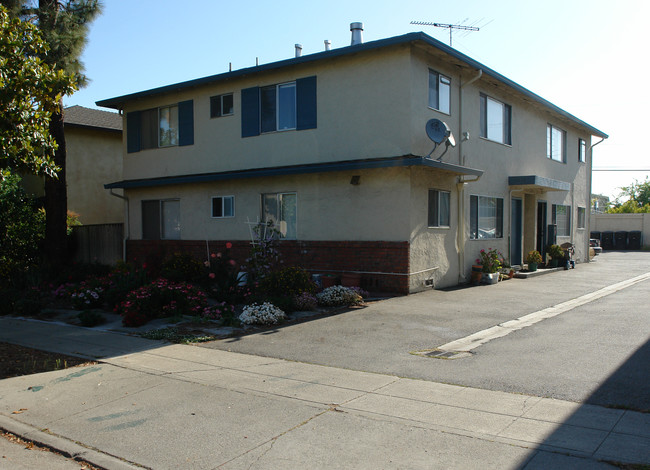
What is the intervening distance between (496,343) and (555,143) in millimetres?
16000

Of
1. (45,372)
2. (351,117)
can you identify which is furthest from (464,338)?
(351,117)

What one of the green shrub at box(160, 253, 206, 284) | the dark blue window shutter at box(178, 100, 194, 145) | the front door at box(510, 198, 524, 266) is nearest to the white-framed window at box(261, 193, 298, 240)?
the green shrub at box(160, 253, 206, 284)

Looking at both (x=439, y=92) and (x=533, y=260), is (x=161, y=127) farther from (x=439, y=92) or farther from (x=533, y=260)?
(x=533, y=260)

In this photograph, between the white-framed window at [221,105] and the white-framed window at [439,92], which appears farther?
the white-framed window at [221,105]

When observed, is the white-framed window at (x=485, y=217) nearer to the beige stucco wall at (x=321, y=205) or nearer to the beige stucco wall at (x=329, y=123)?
the beige stucco wall at (x=321, y=205)

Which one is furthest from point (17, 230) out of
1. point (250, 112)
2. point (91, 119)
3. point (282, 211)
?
point (282, 211)

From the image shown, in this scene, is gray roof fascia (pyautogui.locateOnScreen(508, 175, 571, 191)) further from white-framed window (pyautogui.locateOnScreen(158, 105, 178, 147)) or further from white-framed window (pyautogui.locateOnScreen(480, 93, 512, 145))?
white-framed window (pyautogui.locateOnScreen(158, 105, 178, 147))

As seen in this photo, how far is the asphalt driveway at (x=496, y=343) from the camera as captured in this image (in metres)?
6.38

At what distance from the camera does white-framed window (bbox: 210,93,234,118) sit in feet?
55.8

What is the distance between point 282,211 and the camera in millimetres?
15883

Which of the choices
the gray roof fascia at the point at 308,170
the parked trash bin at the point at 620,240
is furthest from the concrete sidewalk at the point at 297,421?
the parked trash bin at the point at 620,240

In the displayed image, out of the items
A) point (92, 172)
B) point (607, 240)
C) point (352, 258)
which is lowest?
point (607, 240)

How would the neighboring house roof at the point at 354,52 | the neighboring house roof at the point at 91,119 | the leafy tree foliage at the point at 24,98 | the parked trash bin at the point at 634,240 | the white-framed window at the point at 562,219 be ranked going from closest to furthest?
1. the leafy tree foliage at the point at 24,98
2. the neighboring house roof at the point at 354,52
3. the white-framed window at the point at 562,219
4. the neighboring house roof at the point at 91,119
5. the parked trash bin at the point at 634,240

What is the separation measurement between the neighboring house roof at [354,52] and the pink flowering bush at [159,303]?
22.8ft
